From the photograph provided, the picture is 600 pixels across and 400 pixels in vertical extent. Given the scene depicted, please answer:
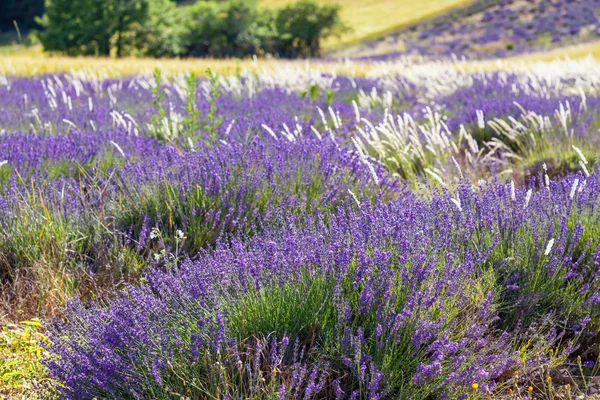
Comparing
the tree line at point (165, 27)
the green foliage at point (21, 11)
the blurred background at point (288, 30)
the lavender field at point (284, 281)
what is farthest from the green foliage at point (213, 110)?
the green foliage at point (21, 11)

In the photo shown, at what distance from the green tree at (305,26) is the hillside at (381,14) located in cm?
154

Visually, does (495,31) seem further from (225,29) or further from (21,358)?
(21,358)

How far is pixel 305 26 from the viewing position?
37.3m

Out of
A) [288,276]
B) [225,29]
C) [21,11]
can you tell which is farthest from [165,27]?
[288,276]

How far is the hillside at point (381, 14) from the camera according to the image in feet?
138

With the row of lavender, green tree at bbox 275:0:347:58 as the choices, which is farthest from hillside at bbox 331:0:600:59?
the row of lavender

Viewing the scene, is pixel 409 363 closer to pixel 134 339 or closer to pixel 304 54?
pixel 134 339

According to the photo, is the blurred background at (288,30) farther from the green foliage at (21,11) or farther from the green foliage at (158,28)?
the green foliage at (21,11)

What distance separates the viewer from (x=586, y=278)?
2855 millimetres

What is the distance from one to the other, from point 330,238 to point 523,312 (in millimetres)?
901

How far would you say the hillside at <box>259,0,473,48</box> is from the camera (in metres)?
42.2

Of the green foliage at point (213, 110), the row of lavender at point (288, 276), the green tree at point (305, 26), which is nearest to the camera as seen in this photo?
the row of lavender at point (288, 276)

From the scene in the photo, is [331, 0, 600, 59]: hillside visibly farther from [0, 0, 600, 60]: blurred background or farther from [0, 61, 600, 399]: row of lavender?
[0, 61, 600, 399]: row of lavender

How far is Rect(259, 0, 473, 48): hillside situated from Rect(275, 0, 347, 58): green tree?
5.06ft
